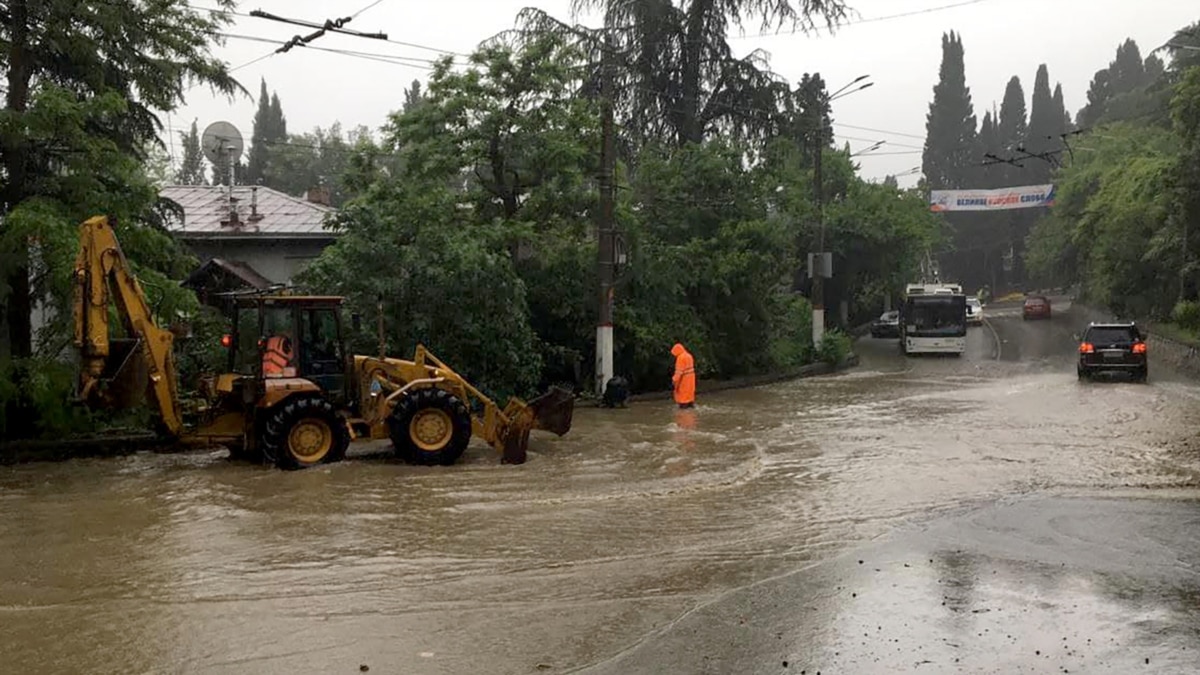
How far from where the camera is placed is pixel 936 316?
4175cm

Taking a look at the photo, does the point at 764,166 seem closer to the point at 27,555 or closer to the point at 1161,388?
the point at 1161,388

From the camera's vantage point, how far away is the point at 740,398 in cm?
2625

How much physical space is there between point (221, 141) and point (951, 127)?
3330 inches

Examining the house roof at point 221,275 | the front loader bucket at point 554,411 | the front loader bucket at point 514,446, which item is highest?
the house roof at point 221,275

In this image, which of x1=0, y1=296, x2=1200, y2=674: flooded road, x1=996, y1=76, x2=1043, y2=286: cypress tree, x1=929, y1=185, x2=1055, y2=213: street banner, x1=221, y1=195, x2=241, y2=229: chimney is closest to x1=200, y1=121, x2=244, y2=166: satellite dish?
x1=221, y1=195, x2=241, y2=229: chimney

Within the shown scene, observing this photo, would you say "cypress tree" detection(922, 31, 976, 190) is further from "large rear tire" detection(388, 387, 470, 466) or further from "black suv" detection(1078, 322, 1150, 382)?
"large rear tire" detection(388, 387, 470, 466)

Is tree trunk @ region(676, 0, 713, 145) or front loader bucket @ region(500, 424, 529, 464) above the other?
tree trunk @ region(676, 0, 713, 145)

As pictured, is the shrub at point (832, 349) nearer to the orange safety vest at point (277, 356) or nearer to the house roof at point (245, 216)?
the house roof at point (245, 216)

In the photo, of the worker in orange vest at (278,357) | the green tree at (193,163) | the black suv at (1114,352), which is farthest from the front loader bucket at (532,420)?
the green tree at (193,163)

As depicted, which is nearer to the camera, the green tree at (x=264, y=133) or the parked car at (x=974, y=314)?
the parked car at (x=974, y=314)

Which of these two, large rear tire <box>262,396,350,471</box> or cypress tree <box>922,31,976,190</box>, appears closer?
large rear tire <box>262,396,350,471</box>

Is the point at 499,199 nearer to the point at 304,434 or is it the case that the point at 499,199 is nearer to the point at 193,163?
the point at 304,434

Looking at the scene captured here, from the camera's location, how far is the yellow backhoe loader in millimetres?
13898

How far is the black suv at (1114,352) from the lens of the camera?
28594 mm
